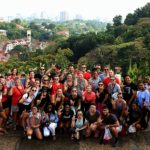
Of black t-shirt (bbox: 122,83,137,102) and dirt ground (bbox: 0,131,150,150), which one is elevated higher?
black t-shirt (bbox: 122,83,137,102)

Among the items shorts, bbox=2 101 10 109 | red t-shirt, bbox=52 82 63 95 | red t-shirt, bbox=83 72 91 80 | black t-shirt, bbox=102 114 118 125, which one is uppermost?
red t-shirt, bbox=83 72 91 80

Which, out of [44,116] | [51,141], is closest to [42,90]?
[44,116]

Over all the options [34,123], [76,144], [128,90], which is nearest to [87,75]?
[128,90]

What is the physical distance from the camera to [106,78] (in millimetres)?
8094

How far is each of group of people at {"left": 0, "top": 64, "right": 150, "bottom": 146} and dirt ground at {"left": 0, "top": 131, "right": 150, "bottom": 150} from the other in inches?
5.2

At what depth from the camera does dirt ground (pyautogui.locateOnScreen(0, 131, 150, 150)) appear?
708cm

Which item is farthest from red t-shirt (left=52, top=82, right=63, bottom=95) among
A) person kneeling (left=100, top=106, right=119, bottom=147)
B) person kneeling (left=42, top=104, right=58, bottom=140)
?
person kneeling (left=100, top=106, right=119, bottom=147)

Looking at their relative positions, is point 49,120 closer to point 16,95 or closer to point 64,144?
point 64,144

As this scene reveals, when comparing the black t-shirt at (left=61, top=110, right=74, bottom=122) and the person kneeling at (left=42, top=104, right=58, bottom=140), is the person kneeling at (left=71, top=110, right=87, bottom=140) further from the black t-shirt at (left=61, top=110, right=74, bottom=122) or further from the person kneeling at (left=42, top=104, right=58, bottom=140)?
the person kneeling at (left=42, top=104, right=58, bottom=140)

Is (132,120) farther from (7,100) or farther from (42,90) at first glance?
(7,100)

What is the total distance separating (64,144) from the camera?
7.18 m

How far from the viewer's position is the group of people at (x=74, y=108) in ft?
23.3

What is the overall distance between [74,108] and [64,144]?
80cm

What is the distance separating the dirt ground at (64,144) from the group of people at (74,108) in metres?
0.13
